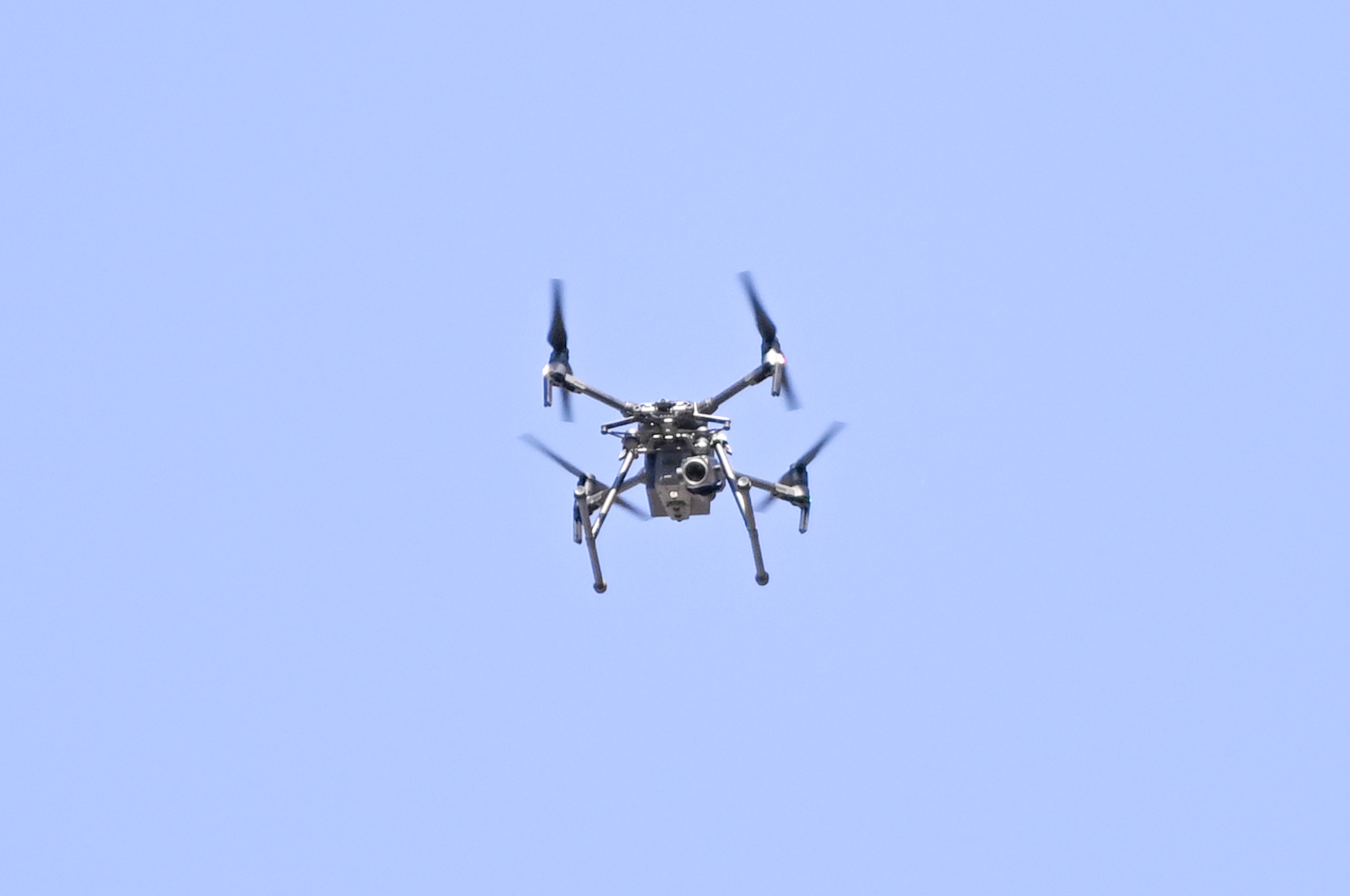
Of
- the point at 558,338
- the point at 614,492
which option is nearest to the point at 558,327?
the point at 558,338

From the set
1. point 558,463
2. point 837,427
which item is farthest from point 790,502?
point 558,463

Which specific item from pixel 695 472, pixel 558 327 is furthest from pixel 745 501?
pixel 558 327

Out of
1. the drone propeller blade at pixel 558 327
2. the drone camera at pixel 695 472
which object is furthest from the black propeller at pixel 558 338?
the drone camera at pixel 695 472

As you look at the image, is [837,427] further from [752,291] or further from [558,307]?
[558,307]

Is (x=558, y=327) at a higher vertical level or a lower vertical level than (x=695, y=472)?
higher

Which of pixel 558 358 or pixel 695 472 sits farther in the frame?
pixel 558 358

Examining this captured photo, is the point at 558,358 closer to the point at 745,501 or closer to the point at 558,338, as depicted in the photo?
the point at 558,338
